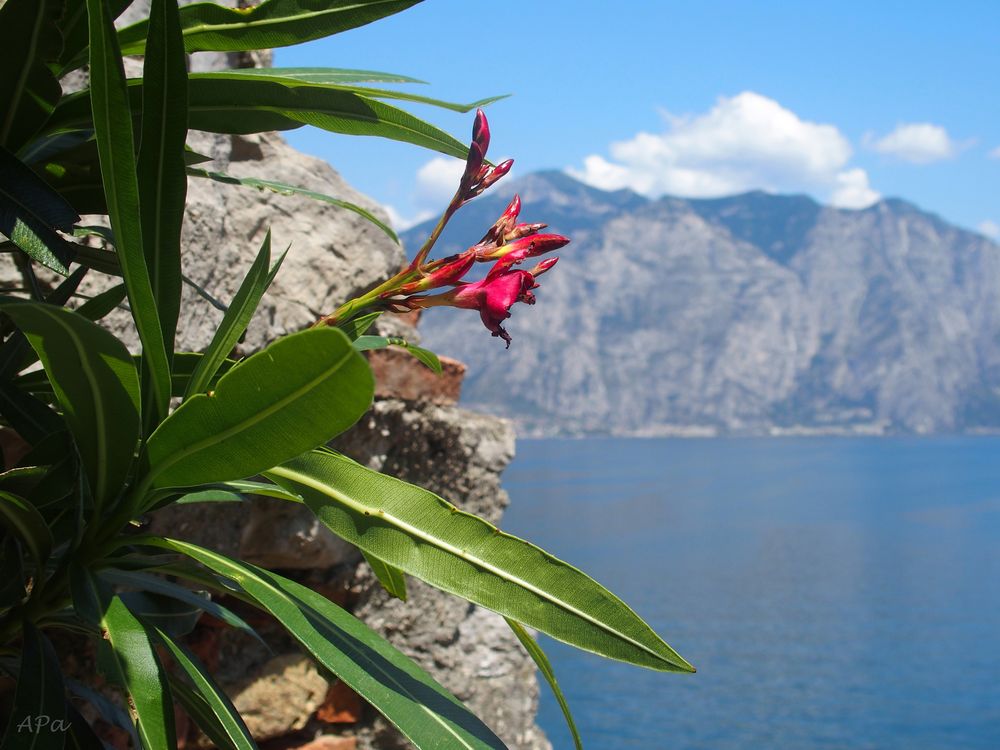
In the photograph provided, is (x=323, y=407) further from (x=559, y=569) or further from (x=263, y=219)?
(x=263, y=219)

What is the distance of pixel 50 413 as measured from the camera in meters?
0.92

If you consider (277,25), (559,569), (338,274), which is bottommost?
(559,569)

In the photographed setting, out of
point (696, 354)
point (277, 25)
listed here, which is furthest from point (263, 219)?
point (696, 354)

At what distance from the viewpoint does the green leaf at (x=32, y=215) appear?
30.5 inches

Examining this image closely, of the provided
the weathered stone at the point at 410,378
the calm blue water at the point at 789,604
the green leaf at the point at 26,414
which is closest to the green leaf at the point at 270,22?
the green leaf at the point at 26,414

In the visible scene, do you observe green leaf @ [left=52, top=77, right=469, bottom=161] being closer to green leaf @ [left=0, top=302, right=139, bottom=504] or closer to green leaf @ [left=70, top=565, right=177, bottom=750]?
green leaf @ [left=0, top=302, right=139, bottom=504]

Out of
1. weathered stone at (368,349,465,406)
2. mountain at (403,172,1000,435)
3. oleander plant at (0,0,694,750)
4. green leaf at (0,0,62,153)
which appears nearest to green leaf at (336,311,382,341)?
oleander plant at (0,0,694,750)

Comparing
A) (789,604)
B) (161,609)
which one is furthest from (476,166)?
(789,604)

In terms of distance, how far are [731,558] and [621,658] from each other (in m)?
42.5

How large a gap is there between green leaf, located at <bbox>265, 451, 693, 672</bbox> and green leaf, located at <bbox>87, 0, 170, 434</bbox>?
0.22 m

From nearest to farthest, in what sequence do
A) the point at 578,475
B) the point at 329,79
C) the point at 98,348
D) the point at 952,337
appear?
the point at 98,348 < the point at 329,79 < the point at 578,475 < the point at 952,337

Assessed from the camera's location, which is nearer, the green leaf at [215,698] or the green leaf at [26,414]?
the green leaf at [215,698]

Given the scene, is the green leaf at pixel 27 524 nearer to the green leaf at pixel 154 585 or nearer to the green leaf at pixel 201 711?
the green leaf at pixel 154 585

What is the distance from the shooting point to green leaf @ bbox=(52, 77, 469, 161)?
0.92 meters
